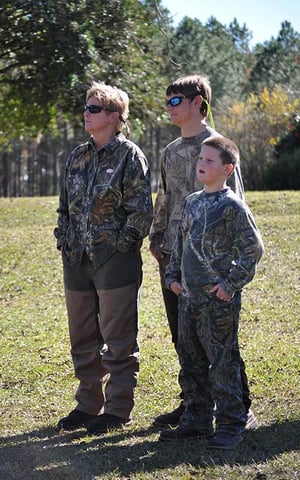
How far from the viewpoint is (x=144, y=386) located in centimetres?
705

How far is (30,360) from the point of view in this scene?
8.23 metres

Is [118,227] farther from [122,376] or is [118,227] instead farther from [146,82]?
[146,82]

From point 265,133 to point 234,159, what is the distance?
2555 centimetres

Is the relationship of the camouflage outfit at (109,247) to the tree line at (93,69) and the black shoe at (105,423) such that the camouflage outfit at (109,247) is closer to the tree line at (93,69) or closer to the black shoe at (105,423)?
the black shoe at (105,423)

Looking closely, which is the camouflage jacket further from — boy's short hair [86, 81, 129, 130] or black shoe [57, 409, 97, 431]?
black shoe [57, 409, 97, 431]

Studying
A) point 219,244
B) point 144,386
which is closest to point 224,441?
point 219,244

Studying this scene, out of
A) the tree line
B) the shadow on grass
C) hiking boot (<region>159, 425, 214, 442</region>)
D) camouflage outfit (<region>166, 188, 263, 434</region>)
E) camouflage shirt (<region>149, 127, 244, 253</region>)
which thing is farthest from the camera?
the tree line

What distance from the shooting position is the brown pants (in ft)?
18.9

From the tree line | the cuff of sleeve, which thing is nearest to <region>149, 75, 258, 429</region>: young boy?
the cuff of sleeve

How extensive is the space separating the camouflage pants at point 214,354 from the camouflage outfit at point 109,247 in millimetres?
590

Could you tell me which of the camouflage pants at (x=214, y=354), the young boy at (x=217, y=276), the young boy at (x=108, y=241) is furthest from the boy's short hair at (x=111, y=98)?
the camouflage pants at (x=214, y=354)

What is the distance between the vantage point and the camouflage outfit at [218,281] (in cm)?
508

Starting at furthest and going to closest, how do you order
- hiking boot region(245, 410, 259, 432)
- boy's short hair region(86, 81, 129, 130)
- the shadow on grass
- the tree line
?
the tree line, boy's short hair region(86, 81, 129, 130), hiking boot region(245, 410, 259, 432), the shadow on grass

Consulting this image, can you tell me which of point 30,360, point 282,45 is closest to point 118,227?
point 30,360
